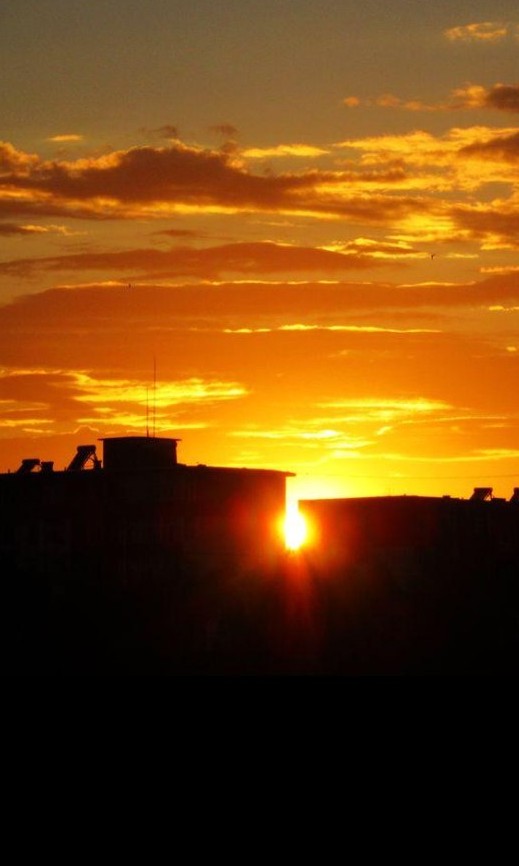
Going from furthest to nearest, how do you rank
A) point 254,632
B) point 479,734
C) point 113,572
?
point 113,572 → point 254,632 → point 479,734

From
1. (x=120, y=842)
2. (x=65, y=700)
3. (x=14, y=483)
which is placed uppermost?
(x=14, y=483)

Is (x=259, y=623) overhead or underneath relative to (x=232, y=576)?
underneath

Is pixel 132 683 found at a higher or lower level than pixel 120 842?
higher

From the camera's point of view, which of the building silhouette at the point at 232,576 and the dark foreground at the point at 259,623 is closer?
the dark foreground at the point at 259,623

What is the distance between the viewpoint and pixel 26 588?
65938 mm

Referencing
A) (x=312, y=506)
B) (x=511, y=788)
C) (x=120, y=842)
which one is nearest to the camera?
(x=120, y=842)

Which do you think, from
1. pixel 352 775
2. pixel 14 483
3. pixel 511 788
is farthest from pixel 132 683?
pixel 14 483

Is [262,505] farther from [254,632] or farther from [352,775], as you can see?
[352,775]

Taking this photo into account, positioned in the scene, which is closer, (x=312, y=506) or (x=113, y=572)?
(x=113, y=572)

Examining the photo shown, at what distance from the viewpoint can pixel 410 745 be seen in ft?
73.5

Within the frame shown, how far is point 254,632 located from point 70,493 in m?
15.7

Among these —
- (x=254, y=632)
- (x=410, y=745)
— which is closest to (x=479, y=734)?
(x=410, y=745)

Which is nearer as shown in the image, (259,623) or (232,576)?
(259,623)

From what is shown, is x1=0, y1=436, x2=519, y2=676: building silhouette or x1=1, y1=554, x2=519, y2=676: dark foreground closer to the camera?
x1=1, y1=554, x2=519, y2=676: dark foreground
